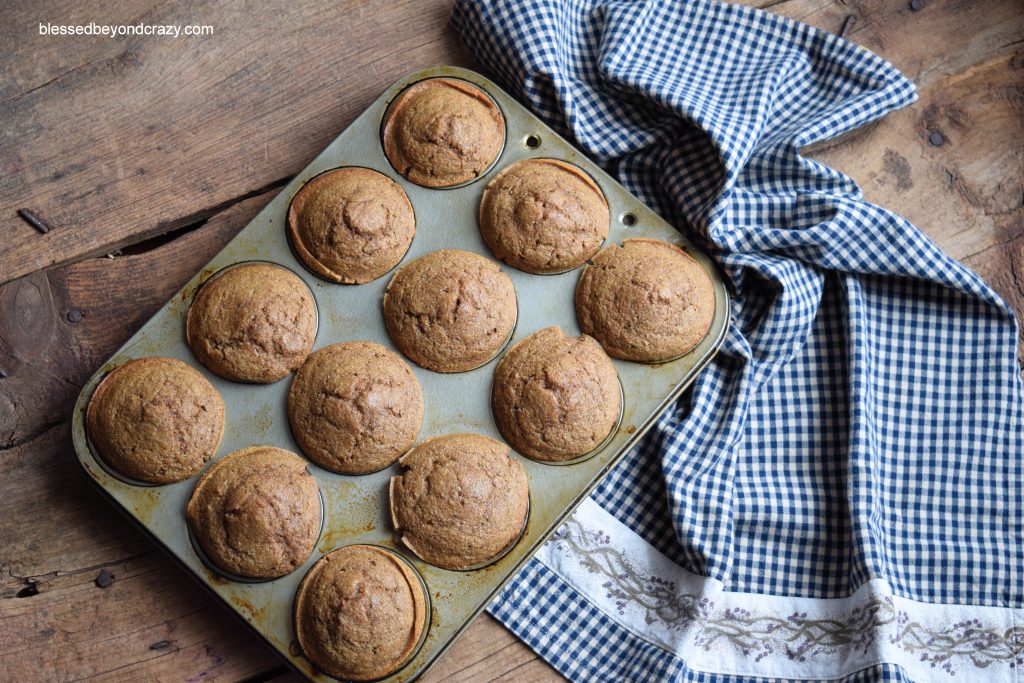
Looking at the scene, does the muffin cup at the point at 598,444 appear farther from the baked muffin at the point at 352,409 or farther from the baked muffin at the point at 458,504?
the baked muffin at the point at 352,409

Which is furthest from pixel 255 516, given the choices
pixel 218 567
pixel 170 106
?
pixel 170 106

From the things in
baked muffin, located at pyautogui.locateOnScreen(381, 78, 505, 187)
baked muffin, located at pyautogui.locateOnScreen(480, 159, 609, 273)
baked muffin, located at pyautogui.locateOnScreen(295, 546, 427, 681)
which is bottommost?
baked muffin, located at pyautogui.locateOnScreen(295, 546, 427, 681)

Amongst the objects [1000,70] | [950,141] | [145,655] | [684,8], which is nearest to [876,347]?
[950,141]

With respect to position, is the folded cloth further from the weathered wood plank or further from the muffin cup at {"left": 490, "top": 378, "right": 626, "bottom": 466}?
the weathered wood plank

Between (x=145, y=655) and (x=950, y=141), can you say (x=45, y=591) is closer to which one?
(x=145, y=655)

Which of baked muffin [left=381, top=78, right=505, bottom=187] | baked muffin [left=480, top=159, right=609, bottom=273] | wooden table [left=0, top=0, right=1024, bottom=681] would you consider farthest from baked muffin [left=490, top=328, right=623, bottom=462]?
wooden table [left=0, top=0, right=1024, bottom=681]

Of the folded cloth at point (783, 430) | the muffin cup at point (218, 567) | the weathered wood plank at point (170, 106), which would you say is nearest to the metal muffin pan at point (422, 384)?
the muffin cup at point (218, 567)
